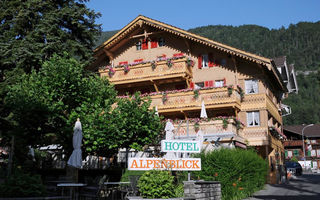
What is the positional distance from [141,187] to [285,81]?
2826 cm

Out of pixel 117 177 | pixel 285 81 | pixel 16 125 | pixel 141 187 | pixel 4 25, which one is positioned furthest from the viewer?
pixel 285 81

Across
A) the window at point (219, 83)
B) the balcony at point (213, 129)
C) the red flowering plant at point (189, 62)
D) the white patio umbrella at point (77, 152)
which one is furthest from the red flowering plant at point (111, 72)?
the white patio umbrella at point (77, 152)

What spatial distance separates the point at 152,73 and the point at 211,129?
7.02 m

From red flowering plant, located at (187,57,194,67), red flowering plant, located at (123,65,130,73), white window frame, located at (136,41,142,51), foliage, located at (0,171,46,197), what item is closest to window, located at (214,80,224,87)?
red flowering plant, located at (187,57,194,67)

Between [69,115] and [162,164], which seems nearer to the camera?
[162,164]

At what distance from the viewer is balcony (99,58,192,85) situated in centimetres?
2755

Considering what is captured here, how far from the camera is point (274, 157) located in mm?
30484

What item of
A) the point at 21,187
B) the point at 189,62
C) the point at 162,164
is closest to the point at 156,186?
the point at 162,164

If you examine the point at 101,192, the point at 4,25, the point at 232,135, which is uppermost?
the point at 4,25

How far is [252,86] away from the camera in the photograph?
27.9 m

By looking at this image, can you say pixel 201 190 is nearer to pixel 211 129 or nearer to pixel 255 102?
pixel 211 129

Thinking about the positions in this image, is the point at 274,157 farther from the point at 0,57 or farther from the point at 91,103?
the point at 0,57

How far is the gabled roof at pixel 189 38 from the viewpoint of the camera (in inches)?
1043

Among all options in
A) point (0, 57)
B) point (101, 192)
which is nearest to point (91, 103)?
point (101, 192)
